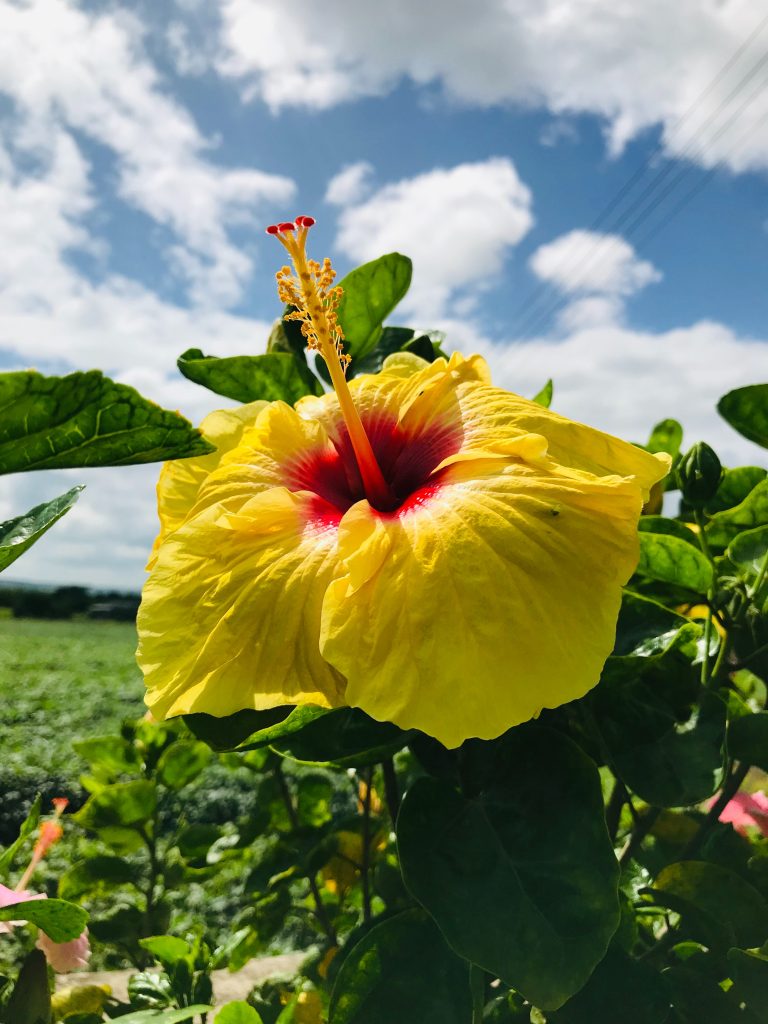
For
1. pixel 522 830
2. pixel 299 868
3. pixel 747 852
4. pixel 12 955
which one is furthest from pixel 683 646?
pixel 12 955

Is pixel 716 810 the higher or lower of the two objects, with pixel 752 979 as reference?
higher

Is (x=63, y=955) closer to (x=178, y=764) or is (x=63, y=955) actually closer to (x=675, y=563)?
(x=178, y=764)

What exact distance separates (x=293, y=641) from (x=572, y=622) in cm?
21

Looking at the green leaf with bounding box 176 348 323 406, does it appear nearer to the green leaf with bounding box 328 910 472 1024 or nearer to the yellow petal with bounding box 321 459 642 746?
the yellow petal with bounding box 321 459 642 746

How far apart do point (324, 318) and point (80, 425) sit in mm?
328

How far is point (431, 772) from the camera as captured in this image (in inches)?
29.6

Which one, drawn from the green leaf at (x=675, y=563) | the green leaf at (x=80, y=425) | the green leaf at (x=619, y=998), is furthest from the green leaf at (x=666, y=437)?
the green leaf at (x=80, y=425)

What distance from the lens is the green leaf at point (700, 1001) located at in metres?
0.77

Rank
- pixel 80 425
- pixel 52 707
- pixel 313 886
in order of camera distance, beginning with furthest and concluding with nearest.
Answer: pixel 52 707
pixel 313 886
pixel 80 425

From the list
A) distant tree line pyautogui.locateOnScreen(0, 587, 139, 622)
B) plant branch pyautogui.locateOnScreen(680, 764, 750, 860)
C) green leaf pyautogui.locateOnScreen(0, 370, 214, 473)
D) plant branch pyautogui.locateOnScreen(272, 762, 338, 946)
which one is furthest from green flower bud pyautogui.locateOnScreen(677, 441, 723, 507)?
distant tree line pyautogui.locateOnScreen(0, 587, 139, 622)

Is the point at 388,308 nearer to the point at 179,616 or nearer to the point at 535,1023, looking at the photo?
the point at 179,616

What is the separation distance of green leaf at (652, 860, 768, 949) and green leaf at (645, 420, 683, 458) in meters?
0.54

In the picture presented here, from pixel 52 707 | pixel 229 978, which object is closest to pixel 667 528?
pixel 229 978

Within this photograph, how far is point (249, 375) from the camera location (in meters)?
0.88
